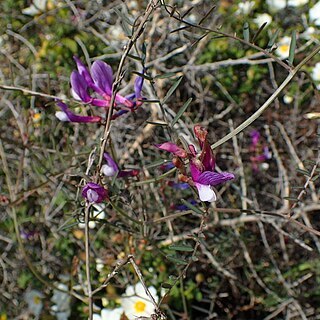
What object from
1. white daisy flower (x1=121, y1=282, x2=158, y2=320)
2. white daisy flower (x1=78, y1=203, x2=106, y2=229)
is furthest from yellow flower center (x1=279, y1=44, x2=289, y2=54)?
white daisy flower (x1=121, y1=282, x2=158, y2=320)

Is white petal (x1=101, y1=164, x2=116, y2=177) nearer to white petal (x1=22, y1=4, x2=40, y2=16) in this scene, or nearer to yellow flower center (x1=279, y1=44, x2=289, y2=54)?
yellow flower center (x1=279, y1=44, x2=289, y2=54)

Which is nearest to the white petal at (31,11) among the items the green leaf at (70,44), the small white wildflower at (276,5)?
the green leaf at (70,44)

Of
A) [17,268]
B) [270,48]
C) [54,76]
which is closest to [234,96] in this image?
[54,76]

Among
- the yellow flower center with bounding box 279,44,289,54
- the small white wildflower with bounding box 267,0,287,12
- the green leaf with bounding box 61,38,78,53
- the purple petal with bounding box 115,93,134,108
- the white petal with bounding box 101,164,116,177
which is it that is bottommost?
the yellow flower center with bounding box 279,44,289,54

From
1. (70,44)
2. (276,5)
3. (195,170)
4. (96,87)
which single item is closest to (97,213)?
(96,87)

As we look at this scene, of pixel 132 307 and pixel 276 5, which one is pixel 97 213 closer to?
pixel 132 307

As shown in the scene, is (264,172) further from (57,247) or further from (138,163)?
(57,247)
